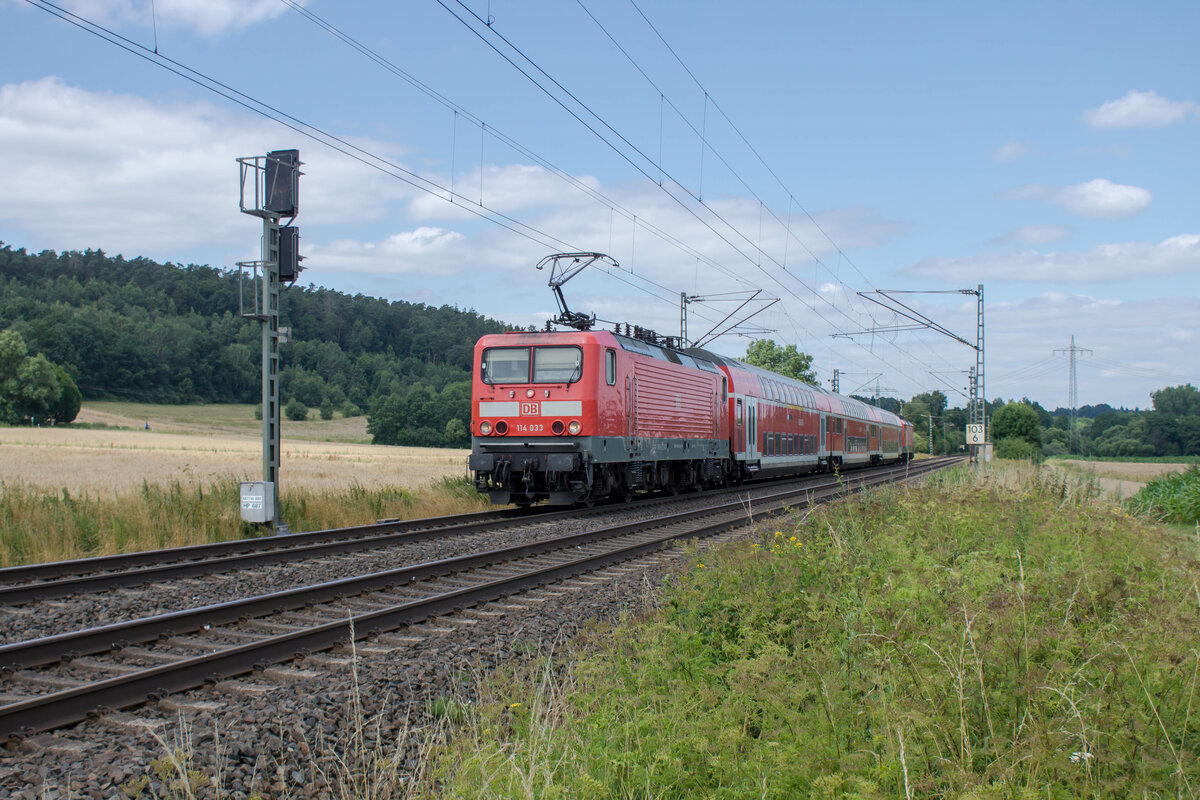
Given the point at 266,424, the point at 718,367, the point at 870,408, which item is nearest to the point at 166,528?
the point at 266,424

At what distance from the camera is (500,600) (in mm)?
8344

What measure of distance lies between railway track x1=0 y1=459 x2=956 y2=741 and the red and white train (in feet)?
17.2

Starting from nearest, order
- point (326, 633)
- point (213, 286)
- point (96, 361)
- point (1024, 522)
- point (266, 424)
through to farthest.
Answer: point (326, 633) → point (1024, 522) → point (266, 424) → point (96, 361) → point (213, 286)

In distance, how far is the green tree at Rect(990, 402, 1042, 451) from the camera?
2111 inches

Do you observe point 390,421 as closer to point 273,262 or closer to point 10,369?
point 10,369

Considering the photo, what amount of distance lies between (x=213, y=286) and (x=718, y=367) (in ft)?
290

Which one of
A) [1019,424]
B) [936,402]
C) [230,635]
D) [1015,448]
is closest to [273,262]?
[230,635]

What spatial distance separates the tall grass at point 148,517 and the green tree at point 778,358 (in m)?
66.2

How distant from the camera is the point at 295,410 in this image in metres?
86.1

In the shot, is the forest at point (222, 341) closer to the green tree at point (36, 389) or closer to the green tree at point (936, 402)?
the green tree at point (36, 389)

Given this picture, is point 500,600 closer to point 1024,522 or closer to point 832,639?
point 832,639

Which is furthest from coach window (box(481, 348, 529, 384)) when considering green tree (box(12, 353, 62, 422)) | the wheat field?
green tree (box(12, 353, 62, 422))

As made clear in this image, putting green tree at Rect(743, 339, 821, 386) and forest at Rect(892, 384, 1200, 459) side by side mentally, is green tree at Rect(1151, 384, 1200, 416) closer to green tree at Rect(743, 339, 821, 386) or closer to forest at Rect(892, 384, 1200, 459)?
forest at Rect(892, 384, 1200, 459)

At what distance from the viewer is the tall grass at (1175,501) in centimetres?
1577
